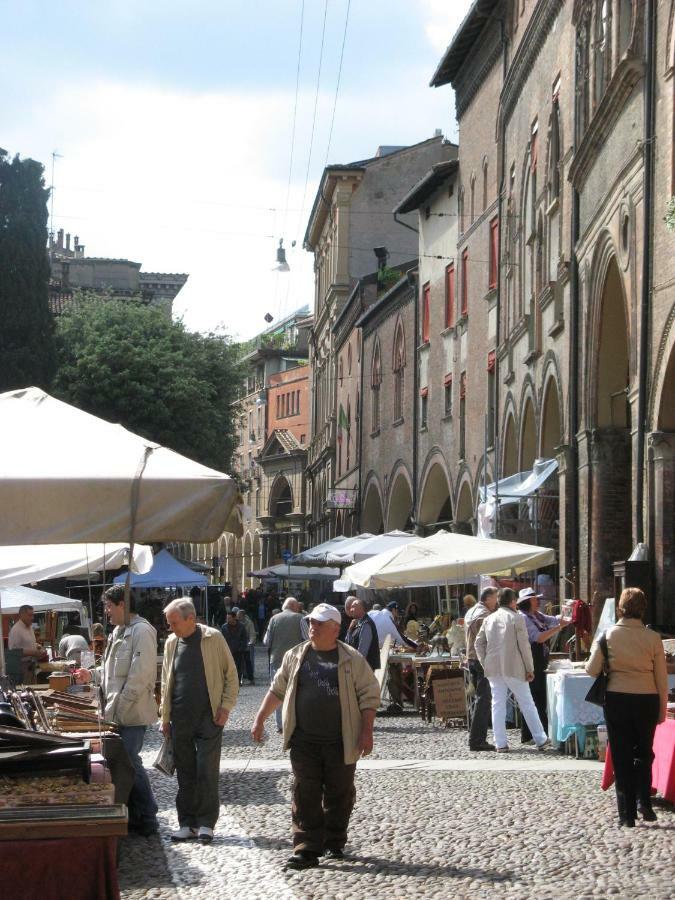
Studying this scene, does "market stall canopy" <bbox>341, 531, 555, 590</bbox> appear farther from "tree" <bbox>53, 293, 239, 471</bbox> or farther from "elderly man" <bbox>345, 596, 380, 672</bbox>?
"tree" <bbox>53, 293, 239, 471</bbox>

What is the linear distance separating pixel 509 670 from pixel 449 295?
24.9 metres

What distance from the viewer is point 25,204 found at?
4072cm

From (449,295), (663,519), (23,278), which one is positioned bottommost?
(663,519)

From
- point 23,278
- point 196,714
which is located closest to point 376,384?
point 23,278

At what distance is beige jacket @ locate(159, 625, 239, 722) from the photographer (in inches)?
365

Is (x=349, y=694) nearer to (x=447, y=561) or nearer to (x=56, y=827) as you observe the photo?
(x=56, y=827)

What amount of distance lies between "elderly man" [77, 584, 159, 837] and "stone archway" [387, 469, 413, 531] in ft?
117

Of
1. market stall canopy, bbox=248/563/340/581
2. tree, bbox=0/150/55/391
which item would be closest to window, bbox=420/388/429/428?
market stall canopy, bbox=248/563/340/581

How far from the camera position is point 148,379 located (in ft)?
149

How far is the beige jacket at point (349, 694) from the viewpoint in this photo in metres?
8.48

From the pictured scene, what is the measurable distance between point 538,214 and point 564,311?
3.86 metres

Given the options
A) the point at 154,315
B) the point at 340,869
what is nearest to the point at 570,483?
the point at 340,869

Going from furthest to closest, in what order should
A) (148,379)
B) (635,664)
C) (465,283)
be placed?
(148,379), (465,283), (635,664)

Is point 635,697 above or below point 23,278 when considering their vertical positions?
below
